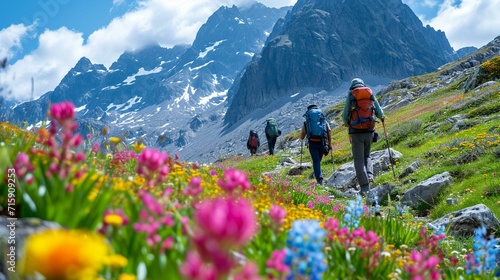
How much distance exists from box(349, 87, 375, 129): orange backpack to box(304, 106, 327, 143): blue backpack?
244cm

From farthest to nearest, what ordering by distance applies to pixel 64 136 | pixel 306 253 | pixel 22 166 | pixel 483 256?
pixel 483 256 < pixel 22 166 < pixel 64 136 < pixel 306 253

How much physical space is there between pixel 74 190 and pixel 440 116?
28034mm

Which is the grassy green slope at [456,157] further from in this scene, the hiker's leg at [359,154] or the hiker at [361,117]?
the hiker at [361,117]

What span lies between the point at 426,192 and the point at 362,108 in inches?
118

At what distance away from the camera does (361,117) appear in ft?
40.3

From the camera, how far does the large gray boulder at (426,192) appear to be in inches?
451

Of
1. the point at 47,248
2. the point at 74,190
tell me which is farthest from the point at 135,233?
the point at 47,248

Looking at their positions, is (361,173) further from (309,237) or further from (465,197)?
(309,237)

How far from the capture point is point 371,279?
3.39 meters

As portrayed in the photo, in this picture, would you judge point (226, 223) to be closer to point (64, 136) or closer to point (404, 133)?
point (64, 136)

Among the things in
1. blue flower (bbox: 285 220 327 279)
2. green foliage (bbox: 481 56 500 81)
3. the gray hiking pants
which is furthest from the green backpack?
blue flower (bbox: 285 220 327 279)

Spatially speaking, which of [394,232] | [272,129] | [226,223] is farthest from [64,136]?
[272,129]

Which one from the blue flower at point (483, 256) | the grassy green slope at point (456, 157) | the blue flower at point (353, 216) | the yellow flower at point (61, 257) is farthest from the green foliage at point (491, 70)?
the yellow flower at point (61, 257)

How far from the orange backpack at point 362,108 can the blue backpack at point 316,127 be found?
2.44 m
